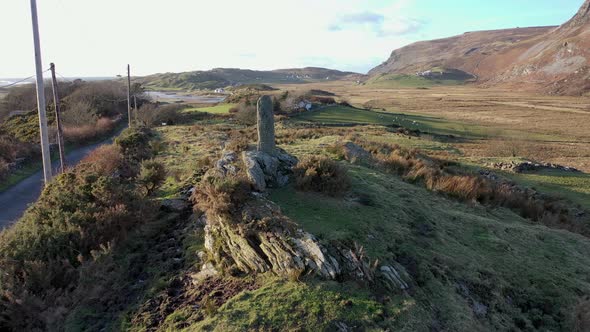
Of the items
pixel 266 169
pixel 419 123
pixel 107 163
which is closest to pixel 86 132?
pixel 107 163

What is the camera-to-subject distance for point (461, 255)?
9.40m

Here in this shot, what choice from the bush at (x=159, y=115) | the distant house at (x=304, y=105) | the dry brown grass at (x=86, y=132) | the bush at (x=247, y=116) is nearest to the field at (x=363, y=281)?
the dry brown grass at (x=86, y=132)

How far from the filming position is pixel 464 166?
2411 cm

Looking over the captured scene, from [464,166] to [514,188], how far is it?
525 cm

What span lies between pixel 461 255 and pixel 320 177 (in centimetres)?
425

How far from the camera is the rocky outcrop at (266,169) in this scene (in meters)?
10.1

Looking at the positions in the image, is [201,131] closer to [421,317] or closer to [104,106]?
[104,106]

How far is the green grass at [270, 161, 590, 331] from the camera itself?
7.70m

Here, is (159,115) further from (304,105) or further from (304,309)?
(304,309)

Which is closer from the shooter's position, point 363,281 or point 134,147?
point 363,281

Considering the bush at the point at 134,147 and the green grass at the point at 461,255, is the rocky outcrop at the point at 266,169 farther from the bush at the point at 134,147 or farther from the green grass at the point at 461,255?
the bush at the point at 134,147

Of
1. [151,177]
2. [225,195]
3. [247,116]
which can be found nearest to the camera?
[225,195]

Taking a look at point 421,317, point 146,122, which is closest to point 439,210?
point 421,317

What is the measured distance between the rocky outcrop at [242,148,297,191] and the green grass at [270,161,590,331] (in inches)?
18.2
